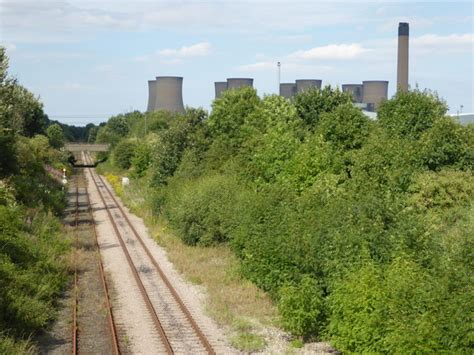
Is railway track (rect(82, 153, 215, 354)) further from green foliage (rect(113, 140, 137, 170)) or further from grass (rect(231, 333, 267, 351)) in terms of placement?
green foliage (rect(113, 140, 137, 170))

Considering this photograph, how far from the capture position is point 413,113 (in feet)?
105

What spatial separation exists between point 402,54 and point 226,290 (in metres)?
57.5

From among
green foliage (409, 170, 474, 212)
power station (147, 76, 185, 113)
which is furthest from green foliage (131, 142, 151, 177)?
green foliage (409, 170, 474, 212)

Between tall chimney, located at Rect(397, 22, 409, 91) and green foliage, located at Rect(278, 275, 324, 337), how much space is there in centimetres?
5723

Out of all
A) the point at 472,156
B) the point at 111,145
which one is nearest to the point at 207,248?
the point at 472,156

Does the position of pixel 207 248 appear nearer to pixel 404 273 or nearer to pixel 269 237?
pixel 269 237

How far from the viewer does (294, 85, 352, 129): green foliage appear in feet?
127

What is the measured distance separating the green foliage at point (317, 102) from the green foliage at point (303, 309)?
22.5m

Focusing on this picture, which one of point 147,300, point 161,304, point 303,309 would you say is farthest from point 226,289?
point 303,309

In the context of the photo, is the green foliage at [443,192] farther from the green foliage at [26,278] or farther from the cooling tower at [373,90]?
the cooling tower at [373,90]

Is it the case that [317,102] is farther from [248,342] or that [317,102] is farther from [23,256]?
[248,342]

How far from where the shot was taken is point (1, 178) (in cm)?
3500

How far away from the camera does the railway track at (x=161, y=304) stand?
16.6 meters

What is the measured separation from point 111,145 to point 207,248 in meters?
92.2
